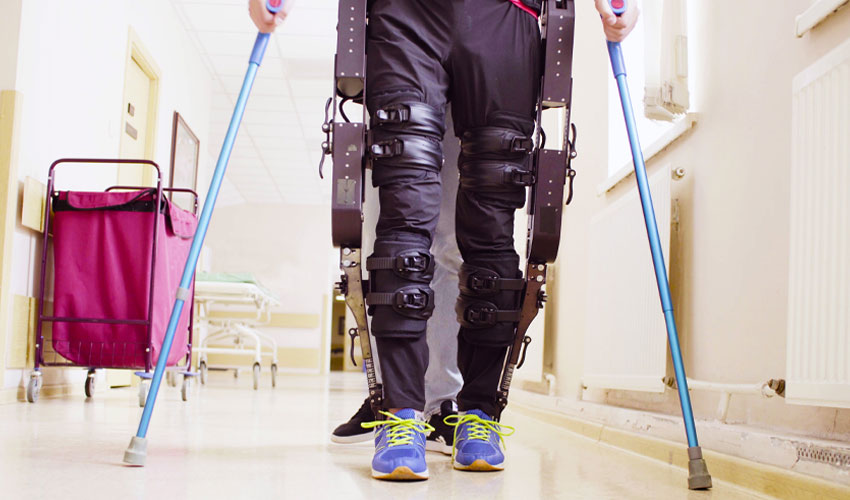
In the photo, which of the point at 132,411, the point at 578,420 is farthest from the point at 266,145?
the point at 578,420

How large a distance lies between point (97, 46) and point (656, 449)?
356cm

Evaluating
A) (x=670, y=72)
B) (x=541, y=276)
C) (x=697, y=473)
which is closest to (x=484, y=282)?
(x=541, y=276)

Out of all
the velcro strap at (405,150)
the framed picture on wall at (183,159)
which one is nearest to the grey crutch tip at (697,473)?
the velcro strap at (405,150)

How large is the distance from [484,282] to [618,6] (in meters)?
0.55

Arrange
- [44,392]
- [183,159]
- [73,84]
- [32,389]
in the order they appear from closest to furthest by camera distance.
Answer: [32,389]
[44,392]
[73,84]
[183,159]

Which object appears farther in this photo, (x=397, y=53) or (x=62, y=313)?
(x=62, y=313)

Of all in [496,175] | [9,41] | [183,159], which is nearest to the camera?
[496,175]

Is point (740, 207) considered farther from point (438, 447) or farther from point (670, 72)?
point (438, 447)

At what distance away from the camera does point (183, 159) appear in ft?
20.1

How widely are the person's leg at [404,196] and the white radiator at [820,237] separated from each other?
0.58m

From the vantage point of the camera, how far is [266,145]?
29.5ft

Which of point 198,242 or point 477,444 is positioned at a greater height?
point 198,242

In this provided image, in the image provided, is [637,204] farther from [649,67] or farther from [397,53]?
[397,53]

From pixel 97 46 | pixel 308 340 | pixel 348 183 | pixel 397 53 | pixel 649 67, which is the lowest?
pixel 308 340
